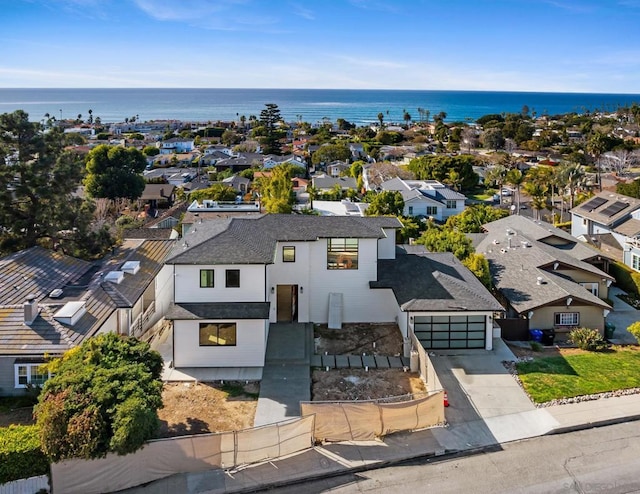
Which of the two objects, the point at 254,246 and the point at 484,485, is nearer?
the point at 484,485

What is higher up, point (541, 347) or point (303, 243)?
point (303, 243)

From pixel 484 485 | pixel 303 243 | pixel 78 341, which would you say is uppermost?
pixel 303 243

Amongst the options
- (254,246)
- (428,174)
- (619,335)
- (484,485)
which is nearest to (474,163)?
(428,174)

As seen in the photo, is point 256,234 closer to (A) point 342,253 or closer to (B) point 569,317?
(A) point 342,253

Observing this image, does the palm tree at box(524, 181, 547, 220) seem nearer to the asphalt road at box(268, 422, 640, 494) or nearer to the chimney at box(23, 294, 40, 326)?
the asphalt road at box(268, 422, 640, 494)

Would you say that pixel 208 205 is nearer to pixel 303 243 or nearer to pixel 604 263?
pixel 303 243
